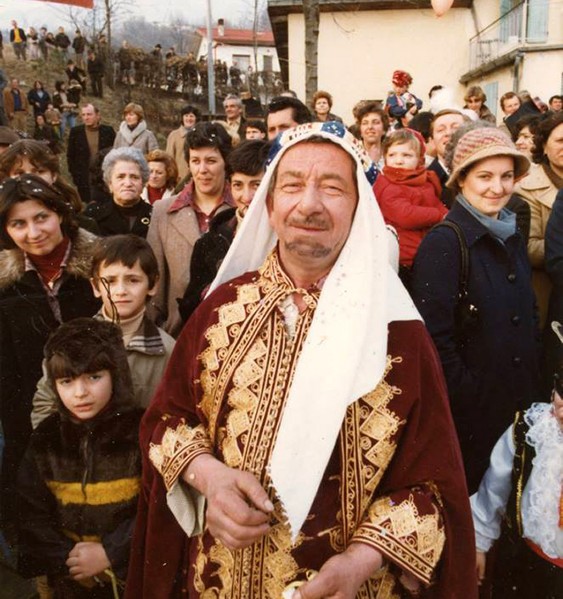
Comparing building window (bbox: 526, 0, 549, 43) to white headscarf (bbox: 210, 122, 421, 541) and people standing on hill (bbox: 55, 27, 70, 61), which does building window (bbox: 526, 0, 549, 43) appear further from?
white headscarf (bbox: 210, 122, 421, 541)

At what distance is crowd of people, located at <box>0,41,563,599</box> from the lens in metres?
1.74

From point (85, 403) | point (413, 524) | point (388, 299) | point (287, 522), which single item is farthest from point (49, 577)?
point (388, 299)

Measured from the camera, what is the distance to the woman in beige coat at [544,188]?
3.70 meters

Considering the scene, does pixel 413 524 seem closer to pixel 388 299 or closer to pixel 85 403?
pixel 388 299

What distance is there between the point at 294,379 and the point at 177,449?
1.43 feet

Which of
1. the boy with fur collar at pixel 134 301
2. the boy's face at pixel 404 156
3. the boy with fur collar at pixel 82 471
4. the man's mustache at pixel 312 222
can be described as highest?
the boy's face at pixel 404 156

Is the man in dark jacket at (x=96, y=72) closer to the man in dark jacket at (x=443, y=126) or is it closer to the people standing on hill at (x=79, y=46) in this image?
the people standing on hill at (x=79, y=46)

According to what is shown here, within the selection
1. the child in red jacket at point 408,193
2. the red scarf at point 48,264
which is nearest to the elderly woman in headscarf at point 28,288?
the red scarf at point 48,264

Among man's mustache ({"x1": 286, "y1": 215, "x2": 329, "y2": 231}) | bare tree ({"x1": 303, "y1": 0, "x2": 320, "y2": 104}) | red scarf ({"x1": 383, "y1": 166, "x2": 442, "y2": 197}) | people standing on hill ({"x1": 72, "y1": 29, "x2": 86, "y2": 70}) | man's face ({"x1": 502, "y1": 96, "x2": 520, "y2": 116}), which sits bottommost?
man's mustache ({"x1": 286, "y1": 215, "x2": 329, "y2": 231})

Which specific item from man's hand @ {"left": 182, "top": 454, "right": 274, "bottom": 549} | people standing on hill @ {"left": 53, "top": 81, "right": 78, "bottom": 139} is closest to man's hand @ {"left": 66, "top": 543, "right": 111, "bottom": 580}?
man's hand @ {"left": 182, "top": 454, "right": 274, "bottom": 549}

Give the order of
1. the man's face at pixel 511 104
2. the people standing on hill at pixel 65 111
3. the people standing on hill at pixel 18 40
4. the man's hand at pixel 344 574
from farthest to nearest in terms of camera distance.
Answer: the people standing on hill at pixel 18 40, the people standing on hill at pixel 65 111, the man's face at pixel 511 104, the man's hand at pixel 344 574

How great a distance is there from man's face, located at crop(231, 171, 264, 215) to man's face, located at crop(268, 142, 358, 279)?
4.69 ft

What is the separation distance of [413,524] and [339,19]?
26249 millimetres

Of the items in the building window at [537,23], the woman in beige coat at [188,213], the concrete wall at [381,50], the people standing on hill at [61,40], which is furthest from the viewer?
the people standing on hill at [61,40]
